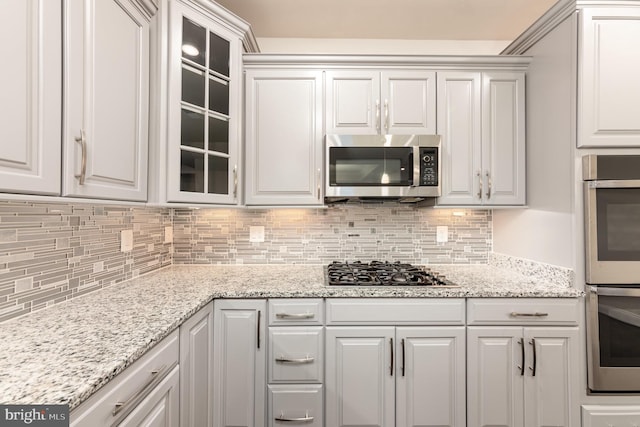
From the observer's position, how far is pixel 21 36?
872 millimetres

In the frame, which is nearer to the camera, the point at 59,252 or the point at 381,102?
the point at 59,252

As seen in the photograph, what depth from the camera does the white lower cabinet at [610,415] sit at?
5.15 feet

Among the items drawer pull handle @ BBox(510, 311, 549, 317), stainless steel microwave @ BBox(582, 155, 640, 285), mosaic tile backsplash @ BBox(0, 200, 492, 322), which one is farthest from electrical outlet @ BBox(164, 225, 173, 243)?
stainless steel microwave @ BBox(582, 155, 640, 285)

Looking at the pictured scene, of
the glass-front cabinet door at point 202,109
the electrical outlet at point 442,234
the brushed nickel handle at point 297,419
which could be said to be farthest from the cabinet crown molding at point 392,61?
the brushed nickel handle at point 297,419

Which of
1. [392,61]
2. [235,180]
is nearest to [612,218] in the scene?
[392,61]

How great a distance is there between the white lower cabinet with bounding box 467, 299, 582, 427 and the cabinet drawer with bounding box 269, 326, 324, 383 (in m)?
0.82

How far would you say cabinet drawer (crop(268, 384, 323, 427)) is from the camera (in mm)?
1637

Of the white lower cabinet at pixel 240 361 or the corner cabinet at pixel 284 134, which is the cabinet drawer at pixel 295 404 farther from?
the corner cabinet at pixel 284 134

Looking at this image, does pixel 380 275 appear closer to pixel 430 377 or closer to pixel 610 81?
pixel 430 377

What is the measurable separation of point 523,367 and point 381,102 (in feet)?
5.67

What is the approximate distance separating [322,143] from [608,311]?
71.4 inches

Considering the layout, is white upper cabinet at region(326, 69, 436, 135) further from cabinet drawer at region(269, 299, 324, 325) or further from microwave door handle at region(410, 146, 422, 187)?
cabinet drawer at region(269, 299, 324, 325)

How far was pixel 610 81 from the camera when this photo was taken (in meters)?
1.59

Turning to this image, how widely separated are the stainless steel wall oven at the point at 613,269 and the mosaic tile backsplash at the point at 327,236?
81cm
